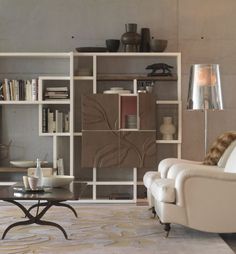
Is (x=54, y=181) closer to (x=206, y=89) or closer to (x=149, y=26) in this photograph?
(x=206, y=89)

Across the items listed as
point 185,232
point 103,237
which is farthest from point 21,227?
point 185,232

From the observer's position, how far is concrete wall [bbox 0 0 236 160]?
284 inches

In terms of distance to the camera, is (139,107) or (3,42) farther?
(3,42)

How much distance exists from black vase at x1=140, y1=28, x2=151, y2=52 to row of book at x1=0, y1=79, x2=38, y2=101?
1.47m

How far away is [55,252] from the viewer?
3.91 m

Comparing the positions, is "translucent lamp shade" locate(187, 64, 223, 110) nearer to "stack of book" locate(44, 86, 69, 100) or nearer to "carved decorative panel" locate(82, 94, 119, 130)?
"carved decorative panel" locate(82, 94, 119, 130)

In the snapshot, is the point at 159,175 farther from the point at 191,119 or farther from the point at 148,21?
the point at 148,21

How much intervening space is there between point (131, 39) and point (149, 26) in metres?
0.53

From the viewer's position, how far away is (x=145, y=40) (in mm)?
6996

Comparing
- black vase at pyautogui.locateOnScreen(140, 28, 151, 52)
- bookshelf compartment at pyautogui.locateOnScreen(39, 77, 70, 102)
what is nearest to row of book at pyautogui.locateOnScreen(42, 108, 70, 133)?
bookshelf compartment at pyautogui.locateOnScreen(39, 77, 70, 102)

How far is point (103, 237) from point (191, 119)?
3141mm

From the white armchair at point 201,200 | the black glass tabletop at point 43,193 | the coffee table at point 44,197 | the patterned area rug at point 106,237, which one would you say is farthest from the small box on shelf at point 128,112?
the white armchair at point 201,200

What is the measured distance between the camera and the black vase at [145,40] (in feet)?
22.9

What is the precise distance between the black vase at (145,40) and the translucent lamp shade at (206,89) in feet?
3.01
